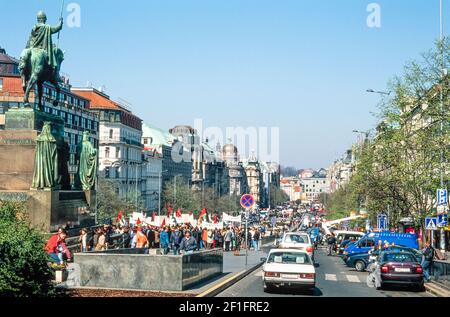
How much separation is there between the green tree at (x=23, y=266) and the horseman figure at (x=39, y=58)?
38.4 feet

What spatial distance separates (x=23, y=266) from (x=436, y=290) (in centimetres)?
1545

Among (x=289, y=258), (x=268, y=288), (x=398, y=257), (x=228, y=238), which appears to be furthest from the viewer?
(x=228, y=238)

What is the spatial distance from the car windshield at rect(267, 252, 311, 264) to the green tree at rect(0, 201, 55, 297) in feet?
30.2

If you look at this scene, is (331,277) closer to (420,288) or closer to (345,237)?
(420,288)

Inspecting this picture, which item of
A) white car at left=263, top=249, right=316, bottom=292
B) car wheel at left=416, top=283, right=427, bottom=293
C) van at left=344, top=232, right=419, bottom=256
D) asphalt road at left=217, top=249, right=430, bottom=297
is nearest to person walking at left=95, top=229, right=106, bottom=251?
asphalt road at left=217, top=249, right=430, bottom=297

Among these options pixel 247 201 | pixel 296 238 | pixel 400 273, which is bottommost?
pixel 400 273

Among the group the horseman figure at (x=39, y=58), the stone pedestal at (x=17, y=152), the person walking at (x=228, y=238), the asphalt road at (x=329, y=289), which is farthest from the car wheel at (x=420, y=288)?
the person walking at (x=228, y=238)

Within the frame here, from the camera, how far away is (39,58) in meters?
23.8

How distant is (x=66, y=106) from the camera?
84.4 m

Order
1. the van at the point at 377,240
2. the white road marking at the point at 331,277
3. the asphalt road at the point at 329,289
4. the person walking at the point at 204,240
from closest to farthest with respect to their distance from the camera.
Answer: the asphalt road at the point at 329,289 < the white road marking at the point at 331,277 < the van at the point at 377,240 < the person walking at the point at 204,240

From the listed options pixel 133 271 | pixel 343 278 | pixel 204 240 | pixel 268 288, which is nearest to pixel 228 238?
pixel 204 240

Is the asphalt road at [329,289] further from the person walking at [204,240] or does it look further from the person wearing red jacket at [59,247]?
the person walking at [204,240]

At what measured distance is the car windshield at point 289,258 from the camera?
20.8 metres
